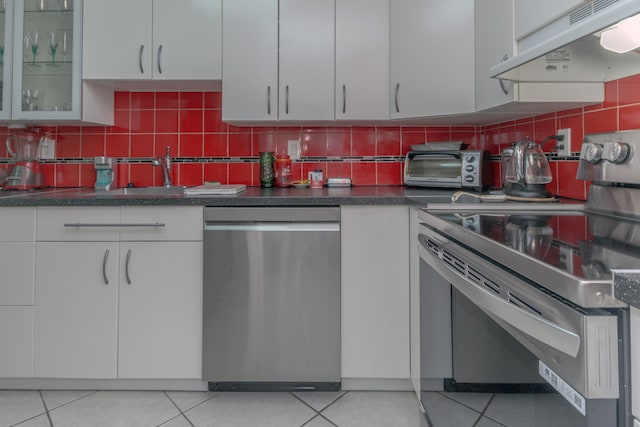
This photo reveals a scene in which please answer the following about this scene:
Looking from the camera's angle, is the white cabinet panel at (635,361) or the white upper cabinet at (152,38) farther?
the white upper cabinet at (152,38)

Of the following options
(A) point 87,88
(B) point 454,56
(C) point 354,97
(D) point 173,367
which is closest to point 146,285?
(D) point 173,367

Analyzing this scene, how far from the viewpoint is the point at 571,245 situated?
2.44 feet

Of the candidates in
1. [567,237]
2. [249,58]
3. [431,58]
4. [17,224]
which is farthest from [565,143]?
[17,224]

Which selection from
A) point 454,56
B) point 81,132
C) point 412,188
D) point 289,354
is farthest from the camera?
point 81,132

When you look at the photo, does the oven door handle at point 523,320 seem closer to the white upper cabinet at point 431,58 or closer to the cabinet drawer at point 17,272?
the white upper cabinet at point 431,58

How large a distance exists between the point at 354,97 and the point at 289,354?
4.31 feet

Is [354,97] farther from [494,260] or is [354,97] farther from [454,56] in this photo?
[494,260]

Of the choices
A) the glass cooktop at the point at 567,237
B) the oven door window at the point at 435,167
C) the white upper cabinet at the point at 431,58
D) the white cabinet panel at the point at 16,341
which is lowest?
the white cabinet panel at the point at 16,341

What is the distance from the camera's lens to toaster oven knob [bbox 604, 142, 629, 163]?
1.13 metres

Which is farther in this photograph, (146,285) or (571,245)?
(146,285)

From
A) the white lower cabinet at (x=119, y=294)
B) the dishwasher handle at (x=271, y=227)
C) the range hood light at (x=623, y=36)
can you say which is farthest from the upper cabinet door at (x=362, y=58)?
the range hood light at (x=623, y=36)

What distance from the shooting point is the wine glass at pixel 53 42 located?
80.9 inches

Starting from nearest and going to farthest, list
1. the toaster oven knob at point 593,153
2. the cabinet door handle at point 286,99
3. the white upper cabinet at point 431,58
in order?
1. the toaster oven knob at point 593,153
2. the white upper cabinet at point 431,58
3. the cabinet door handle at point 286,99

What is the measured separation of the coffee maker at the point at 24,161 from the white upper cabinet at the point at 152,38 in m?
0.60
